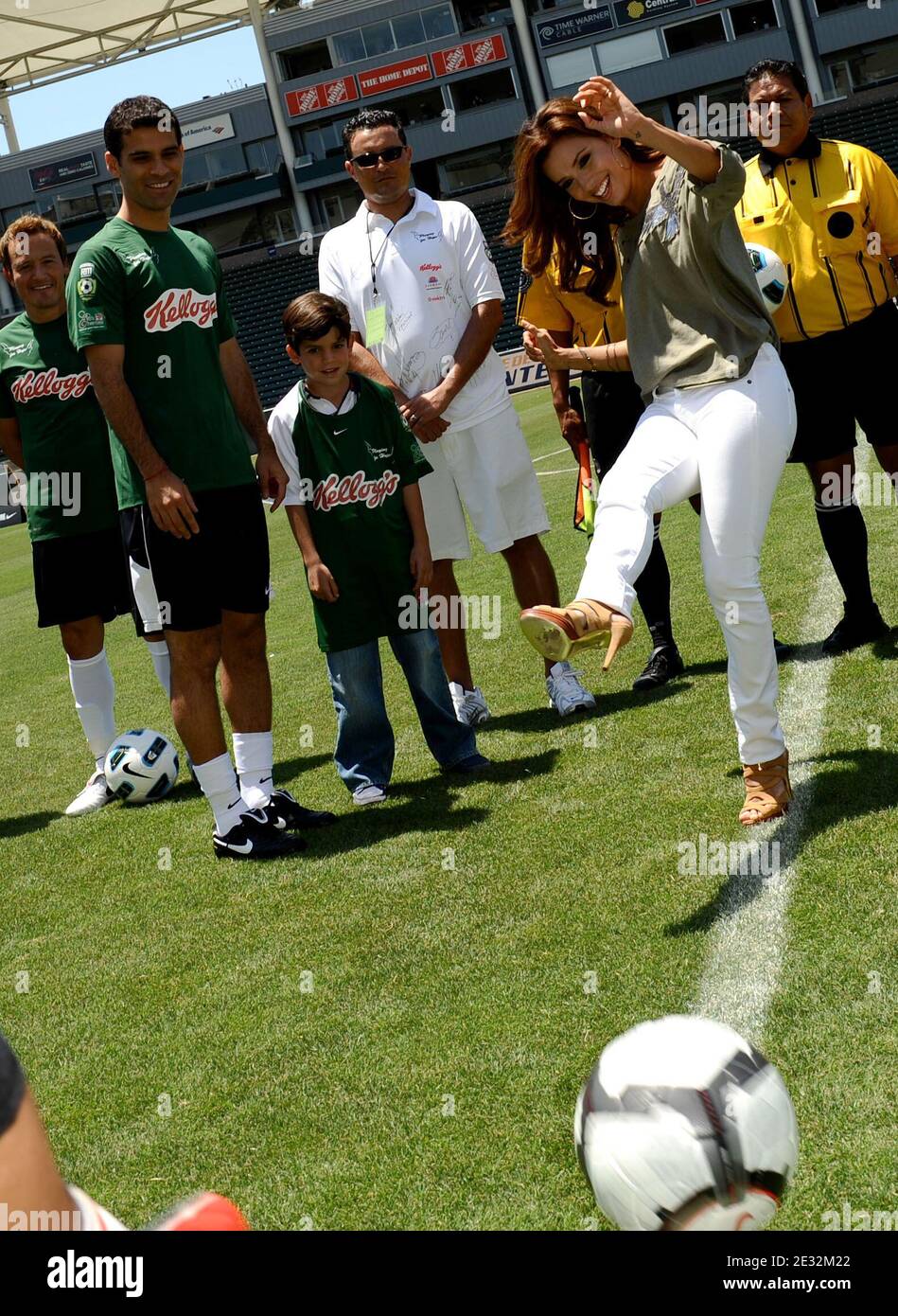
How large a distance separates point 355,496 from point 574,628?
2.09m

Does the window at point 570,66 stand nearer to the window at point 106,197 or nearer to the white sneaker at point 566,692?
the window at point 106,197

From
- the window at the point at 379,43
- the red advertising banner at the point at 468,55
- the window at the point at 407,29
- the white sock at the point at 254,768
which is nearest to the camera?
the white sock at the point at 254,768

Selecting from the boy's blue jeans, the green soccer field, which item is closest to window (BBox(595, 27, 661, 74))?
the green soccer field

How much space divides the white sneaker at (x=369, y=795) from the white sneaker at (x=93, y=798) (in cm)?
154

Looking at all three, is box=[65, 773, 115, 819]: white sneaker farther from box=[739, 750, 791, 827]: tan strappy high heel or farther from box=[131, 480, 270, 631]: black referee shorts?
box=[739, 750, 791, 827]: tan strappy high heel

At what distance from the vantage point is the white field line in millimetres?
3033

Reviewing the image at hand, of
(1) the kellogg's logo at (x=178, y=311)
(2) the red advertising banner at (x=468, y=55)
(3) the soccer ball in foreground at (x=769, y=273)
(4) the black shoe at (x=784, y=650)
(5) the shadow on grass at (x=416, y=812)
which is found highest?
(2) the red advertising banner at (x=468, y=55)

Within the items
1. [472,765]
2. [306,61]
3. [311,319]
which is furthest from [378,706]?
[306,61]

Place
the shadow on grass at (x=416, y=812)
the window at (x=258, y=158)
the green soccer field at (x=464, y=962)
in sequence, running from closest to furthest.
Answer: the green soccer field at (x=464, y=962)
the shadow on grass at (x=416, y=812)
the window at (x=258, y=158)

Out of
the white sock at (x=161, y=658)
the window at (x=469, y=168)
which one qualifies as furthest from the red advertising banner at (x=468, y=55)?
the white sock at (x=161, y=658)

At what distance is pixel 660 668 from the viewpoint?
6027 mm

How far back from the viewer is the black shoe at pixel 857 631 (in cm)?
573

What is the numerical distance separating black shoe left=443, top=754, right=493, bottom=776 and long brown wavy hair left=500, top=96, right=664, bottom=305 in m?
1.89

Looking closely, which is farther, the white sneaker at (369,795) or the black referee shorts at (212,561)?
the white sneaker at (369,795)
